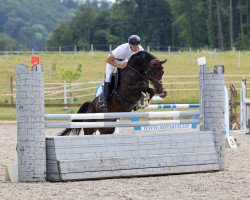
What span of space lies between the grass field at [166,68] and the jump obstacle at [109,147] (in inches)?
665

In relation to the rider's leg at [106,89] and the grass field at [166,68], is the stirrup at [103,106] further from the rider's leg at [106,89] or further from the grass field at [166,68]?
the grass field at [166,68]

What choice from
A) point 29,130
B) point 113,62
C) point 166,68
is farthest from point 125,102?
point 166,68

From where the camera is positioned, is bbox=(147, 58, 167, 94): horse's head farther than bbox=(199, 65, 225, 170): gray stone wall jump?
Yes

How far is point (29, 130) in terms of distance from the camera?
752 centimetres

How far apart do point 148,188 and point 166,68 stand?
3175 centimetres

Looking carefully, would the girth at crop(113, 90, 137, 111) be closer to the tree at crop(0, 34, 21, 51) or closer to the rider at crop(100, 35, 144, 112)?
the rider at crop(100, 35, 144, 112)

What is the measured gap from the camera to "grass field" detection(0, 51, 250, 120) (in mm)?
29844

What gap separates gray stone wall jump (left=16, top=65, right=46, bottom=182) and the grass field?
17.3 metres

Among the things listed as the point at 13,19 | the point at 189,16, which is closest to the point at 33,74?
the point at 189,16

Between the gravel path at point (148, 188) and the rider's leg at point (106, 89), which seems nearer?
the gravel path at point (148, 188)

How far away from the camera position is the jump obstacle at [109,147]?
754cm

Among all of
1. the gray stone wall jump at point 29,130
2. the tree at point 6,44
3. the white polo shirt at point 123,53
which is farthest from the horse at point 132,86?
the tree at point 6,44

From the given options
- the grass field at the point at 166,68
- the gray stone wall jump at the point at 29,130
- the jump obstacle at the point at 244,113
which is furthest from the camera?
the grass field at the point at 166,68


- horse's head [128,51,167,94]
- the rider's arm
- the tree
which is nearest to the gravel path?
horse's head [128,51,167,94]
